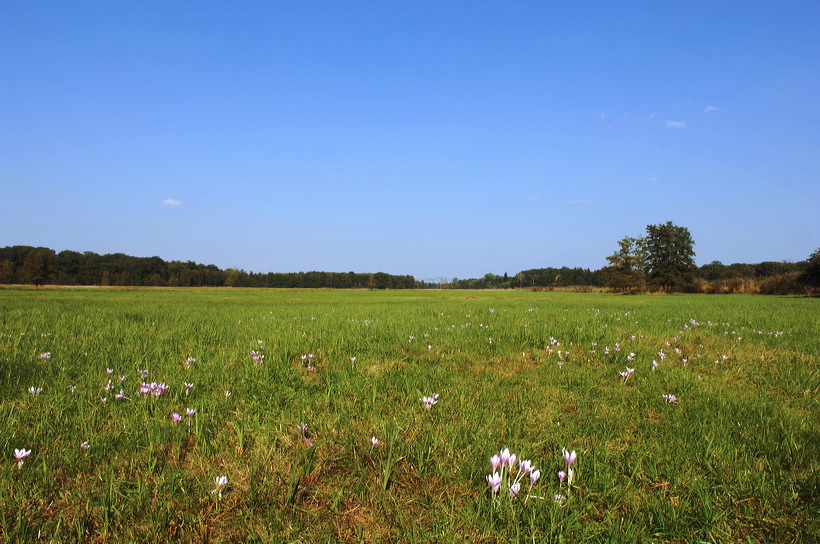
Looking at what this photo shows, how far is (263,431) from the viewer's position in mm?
2850

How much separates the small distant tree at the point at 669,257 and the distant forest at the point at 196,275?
37.1 feet

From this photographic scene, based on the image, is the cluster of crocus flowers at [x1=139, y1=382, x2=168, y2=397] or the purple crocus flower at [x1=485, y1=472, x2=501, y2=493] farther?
the cluster of crocus flowers at [x1=139, y1=382, x2=168, y2=397]

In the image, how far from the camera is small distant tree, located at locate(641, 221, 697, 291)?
2424 inches

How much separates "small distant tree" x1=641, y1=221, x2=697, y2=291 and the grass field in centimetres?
6683

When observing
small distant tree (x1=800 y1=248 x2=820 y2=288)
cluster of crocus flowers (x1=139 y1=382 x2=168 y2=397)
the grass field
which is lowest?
the grass field

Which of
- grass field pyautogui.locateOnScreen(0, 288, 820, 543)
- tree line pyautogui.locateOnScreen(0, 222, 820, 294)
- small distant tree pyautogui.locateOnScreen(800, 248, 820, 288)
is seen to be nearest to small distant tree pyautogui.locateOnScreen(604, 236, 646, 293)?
tree line pyautogui.locateOnScreen(0, 222, 820, 294)

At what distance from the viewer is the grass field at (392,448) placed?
1922mm

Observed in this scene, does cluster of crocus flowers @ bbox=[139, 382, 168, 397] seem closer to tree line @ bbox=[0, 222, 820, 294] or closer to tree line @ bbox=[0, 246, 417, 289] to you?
tree line @ bbox=[0, 222, 820, 294]

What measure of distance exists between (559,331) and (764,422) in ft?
13.2

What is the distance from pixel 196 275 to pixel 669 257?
12876cm

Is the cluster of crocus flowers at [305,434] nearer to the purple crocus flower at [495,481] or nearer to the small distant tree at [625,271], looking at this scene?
the purple crocus flower at [495,481]

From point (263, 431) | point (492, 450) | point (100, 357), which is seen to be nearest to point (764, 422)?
point (492, 450)

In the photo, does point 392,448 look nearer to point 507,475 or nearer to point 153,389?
point 507,475

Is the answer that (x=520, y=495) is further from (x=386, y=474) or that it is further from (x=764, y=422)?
(x=764, y=422)
